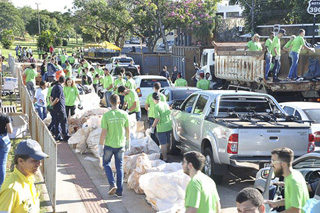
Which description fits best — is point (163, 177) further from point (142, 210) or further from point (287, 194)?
point (287, 194)

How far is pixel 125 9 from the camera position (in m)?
45.0

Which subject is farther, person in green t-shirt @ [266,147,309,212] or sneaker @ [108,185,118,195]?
sneaker @ [108,185,118,195]

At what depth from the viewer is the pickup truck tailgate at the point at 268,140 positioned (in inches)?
338

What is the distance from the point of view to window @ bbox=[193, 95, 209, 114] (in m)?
10.3

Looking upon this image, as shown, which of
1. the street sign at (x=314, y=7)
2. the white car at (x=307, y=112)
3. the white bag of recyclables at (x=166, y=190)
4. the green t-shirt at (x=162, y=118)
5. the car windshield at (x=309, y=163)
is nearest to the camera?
the car windshield at (x=309, y=163)

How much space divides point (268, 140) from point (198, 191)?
4.17 m

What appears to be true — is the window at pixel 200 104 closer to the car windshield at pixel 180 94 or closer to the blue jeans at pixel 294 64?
the car windshield at pixel 180 94

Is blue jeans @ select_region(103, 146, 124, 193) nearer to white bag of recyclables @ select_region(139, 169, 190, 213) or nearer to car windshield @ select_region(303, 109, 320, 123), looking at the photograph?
white bag of recyclables @ select_region(139, 169, 190, 213)

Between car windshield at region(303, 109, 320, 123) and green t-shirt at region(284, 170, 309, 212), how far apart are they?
6008mm

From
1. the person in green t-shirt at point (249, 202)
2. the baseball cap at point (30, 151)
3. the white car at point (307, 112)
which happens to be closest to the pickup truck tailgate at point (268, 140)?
the white car at point (307, 112)

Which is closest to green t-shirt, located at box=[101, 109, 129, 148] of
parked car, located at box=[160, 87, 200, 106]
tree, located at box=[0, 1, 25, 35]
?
parked car, located at box=[160, 87, 200, 106]

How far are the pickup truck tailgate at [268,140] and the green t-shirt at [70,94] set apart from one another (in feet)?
21.1

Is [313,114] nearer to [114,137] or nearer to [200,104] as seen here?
[200,104]

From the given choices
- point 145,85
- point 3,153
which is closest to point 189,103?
point 3,153
